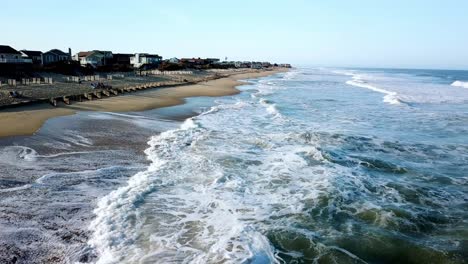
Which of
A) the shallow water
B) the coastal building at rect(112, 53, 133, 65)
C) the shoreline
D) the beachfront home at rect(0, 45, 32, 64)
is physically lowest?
the shallow water

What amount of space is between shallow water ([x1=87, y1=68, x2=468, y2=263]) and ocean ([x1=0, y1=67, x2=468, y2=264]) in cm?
4

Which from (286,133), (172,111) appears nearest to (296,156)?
(286,133)

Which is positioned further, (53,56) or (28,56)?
(53,56)

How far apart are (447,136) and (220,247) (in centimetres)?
1519

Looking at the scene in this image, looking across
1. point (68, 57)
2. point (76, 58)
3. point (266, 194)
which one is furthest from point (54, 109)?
point (76, 58)

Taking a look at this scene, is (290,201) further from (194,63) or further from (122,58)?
(194,63)

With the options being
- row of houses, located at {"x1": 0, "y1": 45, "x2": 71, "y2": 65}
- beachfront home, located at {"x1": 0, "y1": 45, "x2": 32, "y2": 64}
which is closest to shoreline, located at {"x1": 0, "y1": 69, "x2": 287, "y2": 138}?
beachfront home, located at {"x1": 0, "y1": 45, "x2": 32, "y2": 64}

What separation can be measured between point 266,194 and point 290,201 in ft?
2.48

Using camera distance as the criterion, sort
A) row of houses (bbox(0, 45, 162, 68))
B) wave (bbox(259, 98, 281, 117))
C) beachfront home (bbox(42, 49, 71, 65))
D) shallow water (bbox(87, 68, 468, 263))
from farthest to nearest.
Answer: beachfront home (bbox(42, 49, 71, 65)), row of houses (bbox(0, 45, 162, 68)), wave (bbox(259, 98, 281, 117)), shallow water (bbox(87, 68, 468, 263))

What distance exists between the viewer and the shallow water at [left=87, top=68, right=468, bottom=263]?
7.35 metres

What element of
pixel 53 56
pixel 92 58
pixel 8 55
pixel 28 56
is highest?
pixel 92 58

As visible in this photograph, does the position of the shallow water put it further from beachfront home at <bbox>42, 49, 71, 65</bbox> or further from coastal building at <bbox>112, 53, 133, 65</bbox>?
→ coastal building at <bbox>112, 53, 133, 65</bbox>

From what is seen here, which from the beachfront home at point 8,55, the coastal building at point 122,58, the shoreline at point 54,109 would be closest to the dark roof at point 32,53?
the beachfront home at point 8,55

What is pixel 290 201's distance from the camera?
32.4 feet
